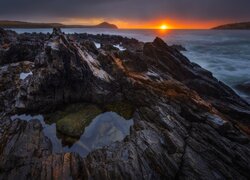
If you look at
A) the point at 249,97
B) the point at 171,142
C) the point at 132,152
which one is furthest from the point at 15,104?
the point at 249,97

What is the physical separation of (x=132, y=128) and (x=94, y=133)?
129 inches

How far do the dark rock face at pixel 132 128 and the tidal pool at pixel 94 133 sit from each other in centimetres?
66

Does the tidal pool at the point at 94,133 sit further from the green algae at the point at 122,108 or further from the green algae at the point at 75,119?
the green algae at the point at 122,108

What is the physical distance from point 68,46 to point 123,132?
14.3 m

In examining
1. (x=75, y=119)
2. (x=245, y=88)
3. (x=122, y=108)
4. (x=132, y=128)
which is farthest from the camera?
(x=245, y=88)

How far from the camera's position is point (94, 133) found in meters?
16.6

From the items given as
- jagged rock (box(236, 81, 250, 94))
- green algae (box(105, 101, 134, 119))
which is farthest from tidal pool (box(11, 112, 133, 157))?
jagged rock (box(236, 81, 250, 94))

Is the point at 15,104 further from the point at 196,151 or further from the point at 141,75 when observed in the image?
the point at 196,151

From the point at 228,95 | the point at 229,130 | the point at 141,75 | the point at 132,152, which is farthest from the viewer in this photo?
the point at 228,95

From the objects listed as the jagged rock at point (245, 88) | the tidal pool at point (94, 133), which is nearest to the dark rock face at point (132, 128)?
the tidal pool at point (94, 133)

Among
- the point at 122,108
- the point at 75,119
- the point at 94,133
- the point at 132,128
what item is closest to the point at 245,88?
the point at 122,108

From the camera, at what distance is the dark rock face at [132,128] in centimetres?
1244

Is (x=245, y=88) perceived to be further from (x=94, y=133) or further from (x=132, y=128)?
(x=94, y=133)

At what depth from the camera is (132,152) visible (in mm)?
13414
